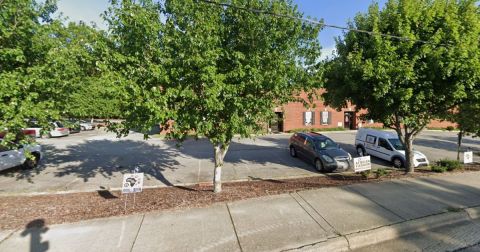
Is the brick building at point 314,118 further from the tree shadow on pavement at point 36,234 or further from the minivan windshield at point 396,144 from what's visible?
Answer: the tree shadow on pavement at point 36,234

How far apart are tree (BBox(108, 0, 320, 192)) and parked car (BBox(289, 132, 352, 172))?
19.5 ft

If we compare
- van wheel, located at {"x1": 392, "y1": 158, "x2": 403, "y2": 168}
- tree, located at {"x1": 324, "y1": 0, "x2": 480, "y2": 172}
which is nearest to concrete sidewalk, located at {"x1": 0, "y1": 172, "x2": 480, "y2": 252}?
tree, located at {"x1": 324, "y1": 0, "x2": 480, "y2": 172}

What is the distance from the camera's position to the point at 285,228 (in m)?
5.16

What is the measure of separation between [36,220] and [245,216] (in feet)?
15.5

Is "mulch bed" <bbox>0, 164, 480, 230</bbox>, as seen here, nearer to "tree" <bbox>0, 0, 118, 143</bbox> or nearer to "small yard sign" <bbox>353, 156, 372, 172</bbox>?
"small yard sign" <bbox>353, 156, 372, 172</bbox>

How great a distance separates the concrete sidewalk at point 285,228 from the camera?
Result: 464cm

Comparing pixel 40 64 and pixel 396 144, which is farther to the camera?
pixel 396 144

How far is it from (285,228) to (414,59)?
642cm

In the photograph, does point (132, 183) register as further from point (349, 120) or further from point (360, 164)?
point (349, 120)

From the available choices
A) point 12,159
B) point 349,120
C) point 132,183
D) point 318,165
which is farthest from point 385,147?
point 349,120

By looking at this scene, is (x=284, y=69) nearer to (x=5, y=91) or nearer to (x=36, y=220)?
(x=5, y=91)

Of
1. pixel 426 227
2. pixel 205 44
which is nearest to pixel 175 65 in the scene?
pixel 205 44

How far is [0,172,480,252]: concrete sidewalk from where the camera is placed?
4645 millimetres

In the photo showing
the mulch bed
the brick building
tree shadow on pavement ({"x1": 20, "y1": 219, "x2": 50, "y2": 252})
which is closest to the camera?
tree shadow on pavement ({"x1": 20, "y1": 219, "x2": 50, "y2": 252})
